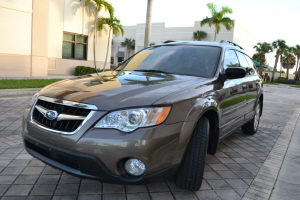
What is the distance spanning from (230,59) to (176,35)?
43987 millimetres

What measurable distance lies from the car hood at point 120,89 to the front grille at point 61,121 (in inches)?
3.0

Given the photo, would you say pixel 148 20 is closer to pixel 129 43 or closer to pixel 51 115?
pixel 51 115

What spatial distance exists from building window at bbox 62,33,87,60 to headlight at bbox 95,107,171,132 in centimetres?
1509

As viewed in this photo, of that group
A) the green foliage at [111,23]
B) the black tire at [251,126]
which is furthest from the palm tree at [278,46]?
the black tire at [251,126]

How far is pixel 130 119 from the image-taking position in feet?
6.66

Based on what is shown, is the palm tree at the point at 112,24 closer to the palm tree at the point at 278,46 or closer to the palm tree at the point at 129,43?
the palm tree at the point at 129,43

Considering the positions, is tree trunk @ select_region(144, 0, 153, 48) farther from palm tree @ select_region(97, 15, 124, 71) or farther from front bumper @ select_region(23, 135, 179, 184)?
front bumper @ select_region(23, 135, 179, 184)

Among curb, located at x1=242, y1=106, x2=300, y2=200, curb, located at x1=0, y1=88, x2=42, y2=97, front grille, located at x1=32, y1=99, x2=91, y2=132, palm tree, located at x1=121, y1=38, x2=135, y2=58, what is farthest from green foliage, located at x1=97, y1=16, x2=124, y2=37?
palm tree, located at x1=121, y1=38, x2=135, y2=58

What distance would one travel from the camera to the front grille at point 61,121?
2104 millimetres

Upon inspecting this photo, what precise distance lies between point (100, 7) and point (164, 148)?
16.4 metres

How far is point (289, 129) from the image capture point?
601cm

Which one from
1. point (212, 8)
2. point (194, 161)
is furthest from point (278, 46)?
point (194, 161)

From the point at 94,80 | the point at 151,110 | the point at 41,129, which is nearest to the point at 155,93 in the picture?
the point at 151,110

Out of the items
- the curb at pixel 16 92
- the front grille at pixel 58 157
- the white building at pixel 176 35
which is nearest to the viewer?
the front grille at pixel 58 157
